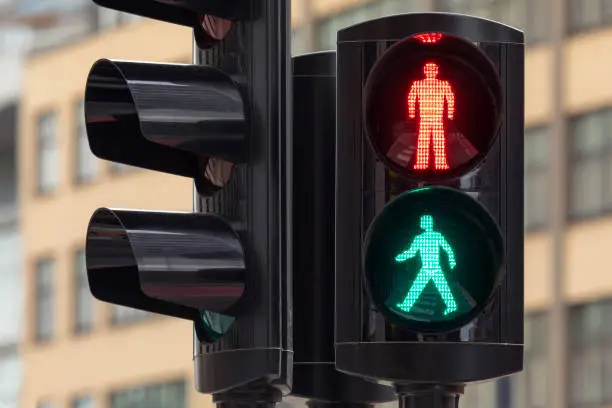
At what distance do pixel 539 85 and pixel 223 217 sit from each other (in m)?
36.7

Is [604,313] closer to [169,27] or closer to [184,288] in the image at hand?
[169,27]

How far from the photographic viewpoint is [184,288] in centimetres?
330

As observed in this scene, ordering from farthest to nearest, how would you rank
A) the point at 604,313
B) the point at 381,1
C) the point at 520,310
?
the point at 381,1, the point at 604,313, the point at 520,310

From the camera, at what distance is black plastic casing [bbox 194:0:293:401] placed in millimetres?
3320

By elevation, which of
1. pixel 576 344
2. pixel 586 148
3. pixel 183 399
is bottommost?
pixel 183 399

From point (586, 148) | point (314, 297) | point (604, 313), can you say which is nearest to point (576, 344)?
point (604, 313)

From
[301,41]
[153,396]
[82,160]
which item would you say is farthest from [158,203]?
[301,41]

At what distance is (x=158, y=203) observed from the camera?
52656 millimetres

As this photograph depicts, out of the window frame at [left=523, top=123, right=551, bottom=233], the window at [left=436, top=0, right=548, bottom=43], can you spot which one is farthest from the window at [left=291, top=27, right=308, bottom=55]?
the window frame at [left=523, top=123, right=551, bottom=233]

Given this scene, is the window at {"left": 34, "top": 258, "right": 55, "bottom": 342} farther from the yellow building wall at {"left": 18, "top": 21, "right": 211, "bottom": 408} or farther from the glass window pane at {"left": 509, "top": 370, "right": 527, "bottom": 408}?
the glass window pane at {"left": 509, "top": 370, "right": 527, "bottom": 408}

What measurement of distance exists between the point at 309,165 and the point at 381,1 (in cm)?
4124

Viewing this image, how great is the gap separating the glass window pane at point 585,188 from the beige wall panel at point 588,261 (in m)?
0.29

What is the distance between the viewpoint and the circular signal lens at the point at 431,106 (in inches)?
130

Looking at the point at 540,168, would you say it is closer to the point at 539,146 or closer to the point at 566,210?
the point at 539,146
